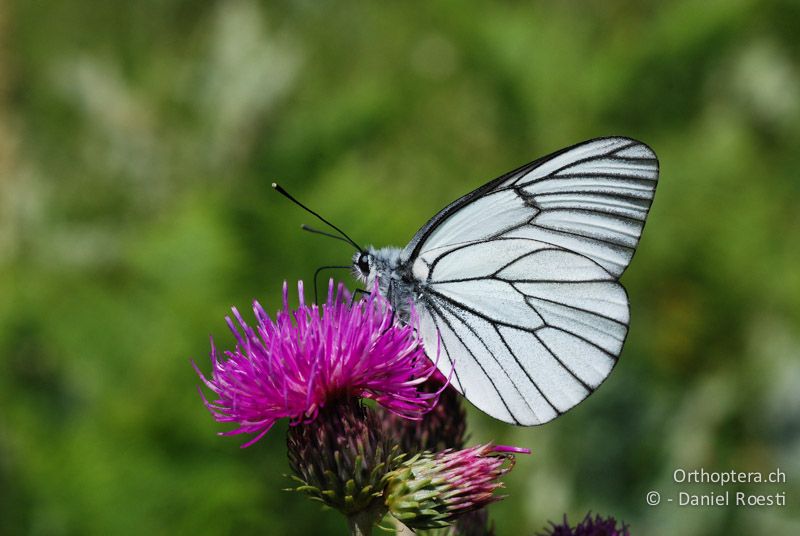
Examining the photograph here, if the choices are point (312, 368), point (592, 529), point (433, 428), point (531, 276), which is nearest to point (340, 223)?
point (531, 276)

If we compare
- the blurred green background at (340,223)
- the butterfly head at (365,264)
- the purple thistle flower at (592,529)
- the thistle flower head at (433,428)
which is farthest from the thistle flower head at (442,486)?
the blurred green background at (340,223)

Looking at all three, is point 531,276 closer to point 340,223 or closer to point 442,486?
point 442,486

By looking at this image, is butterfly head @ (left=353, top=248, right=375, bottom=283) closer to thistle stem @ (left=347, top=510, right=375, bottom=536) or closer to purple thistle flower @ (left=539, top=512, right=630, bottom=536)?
thistle stem @ (left=347, top=510, right=375, bottom=536)

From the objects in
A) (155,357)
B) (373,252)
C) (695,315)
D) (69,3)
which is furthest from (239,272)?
(69,3)

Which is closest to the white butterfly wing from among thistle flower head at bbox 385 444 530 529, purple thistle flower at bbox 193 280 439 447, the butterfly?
the butterfly

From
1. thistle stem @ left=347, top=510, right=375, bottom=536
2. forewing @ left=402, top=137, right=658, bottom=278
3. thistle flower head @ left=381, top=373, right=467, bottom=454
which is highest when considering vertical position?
forewing @ left=402, top=137, right=658, bottom=278

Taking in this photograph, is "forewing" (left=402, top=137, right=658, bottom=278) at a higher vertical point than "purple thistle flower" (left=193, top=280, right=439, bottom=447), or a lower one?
higher

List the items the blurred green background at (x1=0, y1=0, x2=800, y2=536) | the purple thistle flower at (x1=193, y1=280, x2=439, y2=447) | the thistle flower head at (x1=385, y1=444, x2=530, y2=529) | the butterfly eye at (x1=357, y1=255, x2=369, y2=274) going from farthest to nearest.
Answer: the blurred green background at (x1=0, y1=0, x2=800, y2=536) < the butterfly eye at (x1=357, y1=255, x2=369, y2=274) < the purple thistle flower at (x1=193, y1=280, x2=439, y2=447) < the thistle flower head at (x1=385, y1=444, x2=530, y2=529)

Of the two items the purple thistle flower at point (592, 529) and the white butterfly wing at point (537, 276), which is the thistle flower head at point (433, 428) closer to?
the white butterfly wing at point (537, 276)

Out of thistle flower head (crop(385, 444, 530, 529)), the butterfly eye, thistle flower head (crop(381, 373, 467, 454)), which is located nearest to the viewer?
thistle flower head (crop(385, 444, 530, 529))
